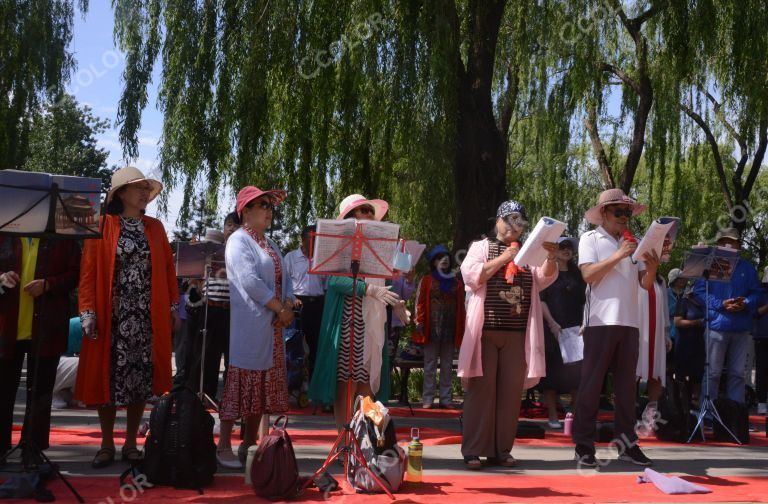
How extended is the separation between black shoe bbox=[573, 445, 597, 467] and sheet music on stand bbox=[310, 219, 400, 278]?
2256 mm

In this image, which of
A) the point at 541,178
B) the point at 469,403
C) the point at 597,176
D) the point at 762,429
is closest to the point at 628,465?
the point at 469,403

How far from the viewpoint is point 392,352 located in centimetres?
1350

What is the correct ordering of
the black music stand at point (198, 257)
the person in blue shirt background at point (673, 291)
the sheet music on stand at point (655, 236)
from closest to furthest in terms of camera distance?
the sheet music on stand at point (655, 236), the black music stand at point (198, 257), the person in blue shirt background at point (673, 291)

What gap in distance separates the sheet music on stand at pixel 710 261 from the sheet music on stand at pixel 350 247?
4523mm

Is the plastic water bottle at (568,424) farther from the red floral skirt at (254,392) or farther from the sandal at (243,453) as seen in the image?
the sandal at (243,453)

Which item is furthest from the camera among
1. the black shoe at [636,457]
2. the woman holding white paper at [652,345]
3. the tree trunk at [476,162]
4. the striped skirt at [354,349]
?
the tree trunk at [476,162]

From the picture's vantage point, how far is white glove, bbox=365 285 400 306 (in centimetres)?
743

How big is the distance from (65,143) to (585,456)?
12.9 m

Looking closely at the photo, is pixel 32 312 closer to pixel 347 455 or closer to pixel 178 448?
pixel 178 448

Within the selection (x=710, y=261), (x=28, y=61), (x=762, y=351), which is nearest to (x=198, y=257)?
(x=710, y=261)

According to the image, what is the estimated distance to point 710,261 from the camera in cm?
1054

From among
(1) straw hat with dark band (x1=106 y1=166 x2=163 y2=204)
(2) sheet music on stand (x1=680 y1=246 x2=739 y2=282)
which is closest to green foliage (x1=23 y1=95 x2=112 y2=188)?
(1) straw hat with dark band (x1=106 y1=166 x2=163 y2=204)

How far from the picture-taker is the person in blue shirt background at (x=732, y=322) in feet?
37.1

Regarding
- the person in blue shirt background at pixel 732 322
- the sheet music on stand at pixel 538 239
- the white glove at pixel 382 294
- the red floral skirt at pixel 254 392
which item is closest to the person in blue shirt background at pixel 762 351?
the person in blue shirt background at pixel 732 322
